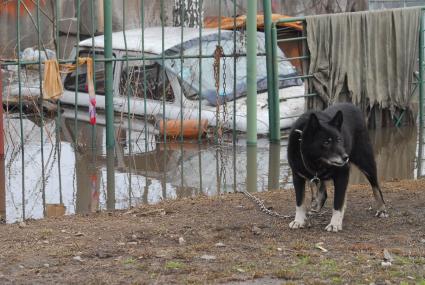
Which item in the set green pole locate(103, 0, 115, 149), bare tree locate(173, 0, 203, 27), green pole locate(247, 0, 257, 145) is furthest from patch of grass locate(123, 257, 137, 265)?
bare tree locate(173, 0, 203, 27)

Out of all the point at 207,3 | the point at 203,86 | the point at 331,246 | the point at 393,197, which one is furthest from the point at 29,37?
the point at 331,246

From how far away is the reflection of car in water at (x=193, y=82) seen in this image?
1290cm

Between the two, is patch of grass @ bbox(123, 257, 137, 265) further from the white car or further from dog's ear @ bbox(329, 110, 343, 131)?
the white car

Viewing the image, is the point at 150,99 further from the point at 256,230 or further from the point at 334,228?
the point at 334,228

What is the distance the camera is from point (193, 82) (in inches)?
515

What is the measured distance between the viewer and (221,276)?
526 cm

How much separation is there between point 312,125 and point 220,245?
119 centimetres

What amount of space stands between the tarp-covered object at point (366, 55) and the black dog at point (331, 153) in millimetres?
5888

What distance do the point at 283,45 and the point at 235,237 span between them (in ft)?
32.3

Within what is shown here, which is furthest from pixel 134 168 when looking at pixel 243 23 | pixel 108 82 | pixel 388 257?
pixel 388 257

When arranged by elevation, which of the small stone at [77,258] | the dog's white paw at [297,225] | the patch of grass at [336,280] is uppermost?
the patch of grass at [336,280]

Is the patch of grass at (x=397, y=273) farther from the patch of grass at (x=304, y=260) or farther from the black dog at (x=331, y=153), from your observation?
the black dog at (x=331, y=153)

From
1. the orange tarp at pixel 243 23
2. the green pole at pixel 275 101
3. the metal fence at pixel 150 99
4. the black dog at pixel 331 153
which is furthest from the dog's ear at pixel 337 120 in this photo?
the orange tarp at pixel 243 23

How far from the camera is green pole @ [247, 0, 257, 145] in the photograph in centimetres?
1215
